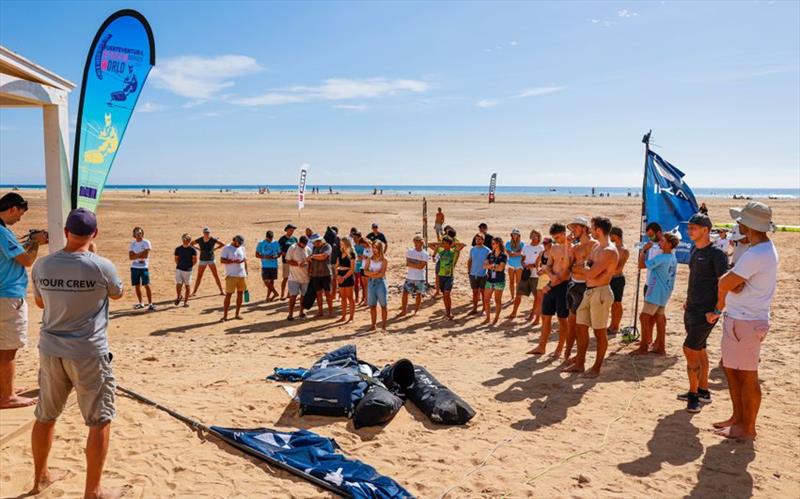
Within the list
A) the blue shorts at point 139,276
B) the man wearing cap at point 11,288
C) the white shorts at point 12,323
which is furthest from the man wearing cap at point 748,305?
the blue shorts at point 139,276

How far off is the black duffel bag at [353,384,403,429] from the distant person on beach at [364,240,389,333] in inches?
162

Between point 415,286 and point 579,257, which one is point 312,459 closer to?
point 579,257

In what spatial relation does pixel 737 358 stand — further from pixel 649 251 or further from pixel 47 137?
pixel 47 137

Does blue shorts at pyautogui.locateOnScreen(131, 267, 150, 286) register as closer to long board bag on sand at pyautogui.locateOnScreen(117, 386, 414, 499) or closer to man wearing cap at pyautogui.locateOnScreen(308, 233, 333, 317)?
man wearing cap at pyautogui.locateOnScreen(308, 233, 333, 317)

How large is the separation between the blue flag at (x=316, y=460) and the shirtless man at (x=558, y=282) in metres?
4.06

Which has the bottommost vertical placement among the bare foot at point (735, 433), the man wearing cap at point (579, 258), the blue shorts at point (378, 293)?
the bare foot at point (735, 433)

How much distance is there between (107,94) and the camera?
5.00 m

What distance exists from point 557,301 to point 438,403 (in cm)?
286

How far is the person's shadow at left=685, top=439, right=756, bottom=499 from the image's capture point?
4039 millimetres

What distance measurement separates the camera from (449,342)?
8.59 meters

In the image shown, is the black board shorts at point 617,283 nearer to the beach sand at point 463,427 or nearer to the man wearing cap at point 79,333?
the beach sand at point 463,427

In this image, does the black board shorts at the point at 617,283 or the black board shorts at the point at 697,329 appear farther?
the black board shorts at the point at 617,283

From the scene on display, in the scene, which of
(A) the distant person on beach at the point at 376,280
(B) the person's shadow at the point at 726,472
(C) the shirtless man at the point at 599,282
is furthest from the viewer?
(A) the distant person on beach at the point at 376,280

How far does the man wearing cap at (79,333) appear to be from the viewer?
3.25 metres
